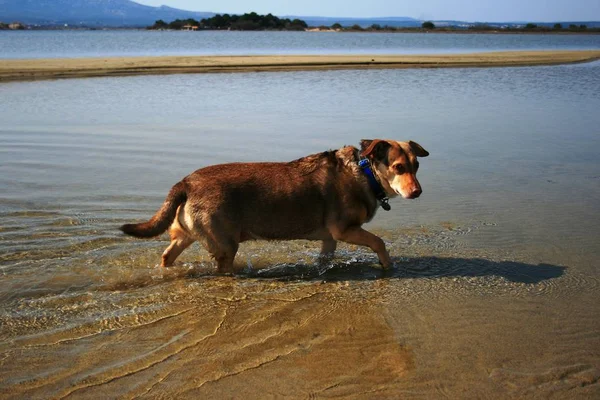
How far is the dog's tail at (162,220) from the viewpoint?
22.4 ft

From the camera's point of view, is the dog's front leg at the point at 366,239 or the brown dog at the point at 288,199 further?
the dog's front leg at the point at 366,239

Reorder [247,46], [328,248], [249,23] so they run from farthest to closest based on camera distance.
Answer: [249,23], [247,46], [328,248]

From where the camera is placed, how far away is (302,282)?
282 inches

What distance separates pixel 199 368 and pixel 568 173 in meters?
8.40

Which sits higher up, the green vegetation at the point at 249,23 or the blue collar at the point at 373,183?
the green vegetation at the point at 249,23

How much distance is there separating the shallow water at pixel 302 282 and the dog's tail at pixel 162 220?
582 mm

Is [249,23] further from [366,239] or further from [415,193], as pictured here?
[415,193]

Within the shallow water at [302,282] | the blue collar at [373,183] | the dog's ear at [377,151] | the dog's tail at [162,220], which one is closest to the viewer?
the shallow water at [302,282]

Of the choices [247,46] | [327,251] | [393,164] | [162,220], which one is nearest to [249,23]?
[247,46]

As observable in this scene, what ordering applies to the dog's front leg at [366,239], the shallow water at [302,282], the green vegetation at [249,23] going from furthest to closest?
the green vegetation at [249,23]
the dog's front leg at [366,239]
the shallow water at [302,282]

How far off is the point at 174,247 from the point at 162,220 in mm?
623

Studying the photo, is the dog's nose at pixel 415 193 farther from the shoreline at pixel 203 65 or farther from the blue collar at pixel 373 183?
the shoreline at pixel 203 65

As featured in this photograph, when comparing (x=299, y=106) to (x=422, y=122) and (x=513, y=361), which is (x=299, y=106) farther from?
(x=513, y=361)

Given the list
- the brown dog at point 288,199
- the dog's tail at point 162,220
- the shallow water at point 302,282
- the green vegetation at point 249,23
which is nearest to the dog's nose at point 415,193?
the brown dog at point 288,199
